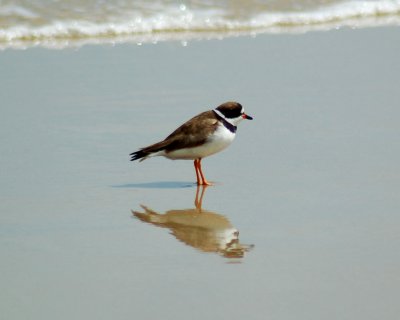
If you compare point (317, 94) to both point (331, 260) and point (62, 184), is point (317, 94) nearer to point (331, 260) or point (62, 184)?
point (62, 184)

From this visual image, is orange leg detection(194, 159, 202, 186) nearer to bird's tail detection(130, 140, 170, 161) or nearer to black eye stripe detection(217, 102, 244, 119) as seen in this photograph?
bird's tail detection(130, 140, 170, 161)

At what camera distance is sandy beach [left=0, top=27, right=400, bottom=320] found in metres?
4.96

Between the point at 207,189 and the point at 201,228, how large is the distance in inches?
33.7

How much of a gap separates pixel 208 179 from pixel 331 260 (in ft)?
6.39

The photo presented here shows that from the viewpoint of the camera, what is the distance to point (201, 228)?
610cm

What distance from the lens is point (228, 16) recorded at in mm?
12617

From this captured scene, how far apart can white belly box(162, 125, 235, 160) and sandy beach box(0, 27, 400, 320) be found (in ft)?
0.54

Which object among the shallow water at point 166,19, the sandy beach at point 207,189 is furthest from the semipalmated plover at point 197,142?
the shallow water at point 166,19

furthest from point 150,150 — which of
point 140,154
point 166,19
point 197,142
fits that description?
point 166,19

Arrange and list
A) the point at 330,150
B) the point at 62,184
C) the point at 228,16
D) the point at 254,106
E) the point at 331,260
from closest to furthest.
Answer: the point at 331,260 < the point at 62,184 < the point at 330,150 < the point at 254,106 < the point at 228,16

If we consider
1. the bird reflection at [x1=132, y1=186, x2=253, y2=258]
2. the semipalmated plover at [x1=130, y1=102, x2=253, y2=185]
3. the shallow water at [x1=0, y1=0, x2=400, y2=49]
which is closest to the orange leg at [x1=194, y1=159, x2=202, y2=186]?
the semipalmated plover at [x1=130, y1=102, x2=253, y2=185]

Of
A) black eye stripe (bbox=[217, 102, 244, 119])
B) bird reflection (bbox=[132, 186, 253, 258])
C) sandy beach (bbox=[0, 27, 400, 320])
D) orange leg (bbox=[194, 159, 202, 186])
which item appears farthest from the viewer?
black eye stripe (bbox=[217, 102, 244, 119])

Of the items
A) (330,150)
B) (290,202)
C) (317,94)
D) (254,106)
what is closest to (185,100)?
(254,106)

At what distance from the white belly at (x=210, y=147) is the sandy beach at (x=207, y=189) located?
0.54 ft
